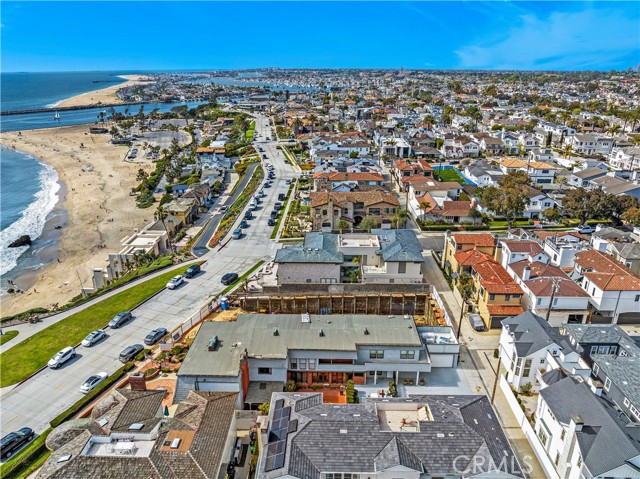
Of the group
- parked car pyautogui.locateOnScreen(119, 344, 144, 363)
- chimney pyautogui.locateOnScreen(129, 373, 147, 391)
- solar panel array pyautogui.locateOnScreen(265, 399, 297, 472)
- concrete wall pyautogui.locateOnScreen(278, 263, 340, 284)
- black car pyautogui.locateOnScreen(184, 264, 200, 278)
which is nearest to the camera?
solar panel array pyautogui.locateOnScreen(265, 399, 297, 472)

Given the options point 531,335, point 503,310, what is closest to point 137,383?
point 531,335

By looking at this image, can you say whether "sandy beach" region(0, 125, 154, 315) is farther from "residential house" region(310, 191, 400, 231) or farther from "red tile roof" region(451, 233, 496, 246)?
"red tile roof" region(451, 233, 496, 246)

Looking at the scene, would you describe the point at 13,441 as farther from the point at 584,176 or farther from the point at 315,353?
the point at 584,176

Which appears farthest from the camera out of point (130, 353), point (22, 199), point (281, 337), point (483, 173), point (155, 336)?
point (22, 199)

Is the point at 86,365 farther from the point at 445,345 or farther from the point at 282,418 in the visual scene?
the point at 445,345

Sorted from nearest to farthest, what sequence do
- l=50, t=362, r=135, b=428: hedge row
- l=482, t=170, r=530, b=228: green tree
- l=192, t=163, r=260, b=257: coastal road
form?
l=50, t=362, r=135, b=428: hedge row, l=192, t=163, r=260, b=257: coastal road, l=482, t=170, r=530, b=228: green tree

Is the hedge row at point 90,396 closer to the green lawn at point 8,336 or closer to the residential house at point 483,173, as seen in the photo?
the green lawn at point 8,336

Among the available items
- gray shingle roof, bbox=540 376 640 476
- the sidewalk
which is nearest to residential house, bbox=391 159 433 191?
the sidewalk
